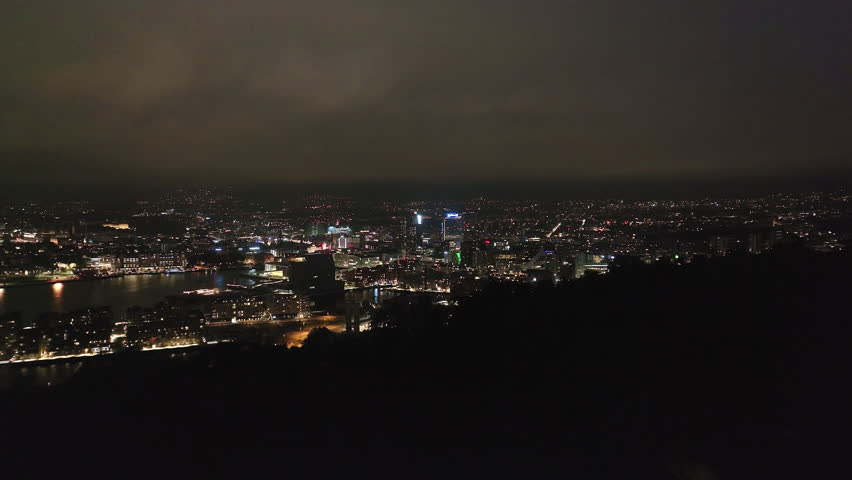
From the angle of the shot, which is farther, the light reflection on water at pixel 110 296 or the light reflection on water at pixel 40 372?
the light reflection on water at pixel 110 296

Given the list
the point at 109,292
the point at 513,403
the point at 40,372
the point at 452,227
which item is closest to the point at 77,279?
Result: the point at 109,292

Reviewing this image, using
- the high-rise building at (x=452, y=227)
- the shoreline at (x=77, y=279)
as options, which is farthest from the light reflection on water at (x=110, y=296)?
the high-rise building at (x=452, y=227)

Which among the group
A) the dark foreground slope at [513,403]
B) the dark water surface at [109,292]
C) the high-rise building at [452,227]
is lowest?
the dark water surface at [109,292]

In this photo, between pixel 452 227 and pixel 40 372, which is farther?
pixel 452 227

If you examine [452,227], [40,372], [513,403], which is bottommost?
[40,372]

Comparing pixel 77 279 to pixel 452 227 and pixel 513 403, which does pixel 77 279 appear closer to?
pixel 452 227

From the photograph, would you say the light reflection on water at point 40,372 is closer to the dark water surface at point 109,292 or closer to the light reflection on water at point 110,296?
the light reflection on water at point 110,296

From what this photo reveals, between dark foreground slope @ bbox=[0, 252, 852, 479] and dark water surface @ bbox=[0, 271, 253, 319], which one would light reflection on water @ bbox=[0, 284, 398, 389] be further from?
dark foreground slope @ bbox=[0, 252, 852, 479]

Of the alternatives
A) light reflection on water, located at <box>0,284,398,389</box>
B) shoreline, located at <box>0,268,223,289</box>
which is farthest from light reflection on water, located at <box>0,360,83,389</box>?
shoreline, located at <box>0,268,223,289</box>

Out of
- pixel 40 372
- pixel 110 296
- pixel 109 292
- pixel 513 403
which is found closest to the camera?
pixel 513 403
